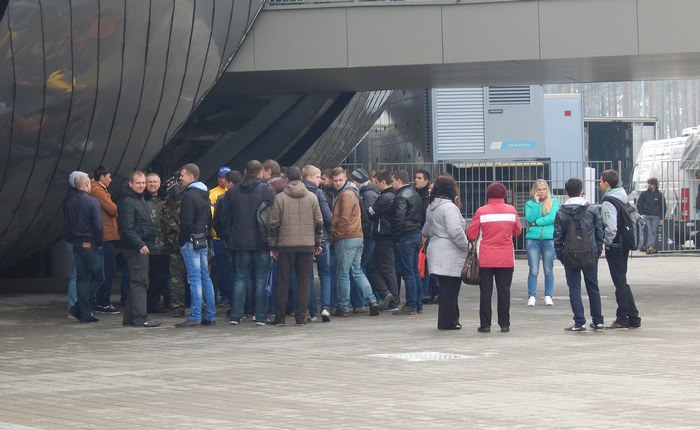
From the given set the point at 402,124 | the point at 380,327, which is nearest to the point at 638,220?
the point at 380,327

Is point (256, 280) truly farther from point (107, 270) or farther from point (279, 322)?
point (107, 270)

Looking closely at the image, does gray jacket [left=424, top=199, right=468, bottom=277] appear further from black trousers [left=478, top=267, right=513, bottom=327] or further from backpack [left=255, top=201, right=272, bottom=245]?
backpack [left=255, top=201, right=272, bottom=245]

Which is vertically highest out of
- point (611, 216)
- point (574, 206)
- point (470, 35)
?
point (470, 35)

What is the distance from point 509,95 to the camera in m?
28.7

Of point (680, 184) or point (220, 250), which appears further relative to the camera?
point (680, 184)

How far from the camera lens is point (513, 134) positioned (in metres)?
28.3

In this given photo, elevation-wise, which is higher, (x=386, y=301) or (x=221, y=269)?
(x=221, y=269)

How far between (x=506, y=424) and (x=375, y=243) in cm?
784

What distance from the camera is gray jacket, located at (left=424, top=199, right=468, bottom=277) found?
12672mm

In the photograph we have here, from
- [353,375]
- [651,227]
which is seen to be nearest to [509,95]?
[651,227]

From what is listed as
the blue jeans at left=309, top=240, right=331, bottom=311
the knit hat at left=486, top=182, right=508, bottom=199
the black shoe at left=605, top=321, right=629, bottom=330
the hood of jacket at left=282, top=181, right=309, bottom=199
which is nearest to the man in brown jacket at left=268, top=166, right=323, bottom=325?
the hood of jacket at left=282, top=181, right=309, bottom=199

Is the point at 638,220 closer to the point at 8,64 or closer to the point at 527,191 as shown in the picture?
the point at 8,64

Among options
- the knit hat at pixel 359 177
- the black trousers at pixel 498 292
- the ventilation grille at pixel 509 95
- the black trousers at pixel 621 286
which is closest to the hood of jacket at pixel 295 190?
the black trousers at pixel 498 292

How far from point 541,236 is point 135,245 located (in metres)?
5.03
